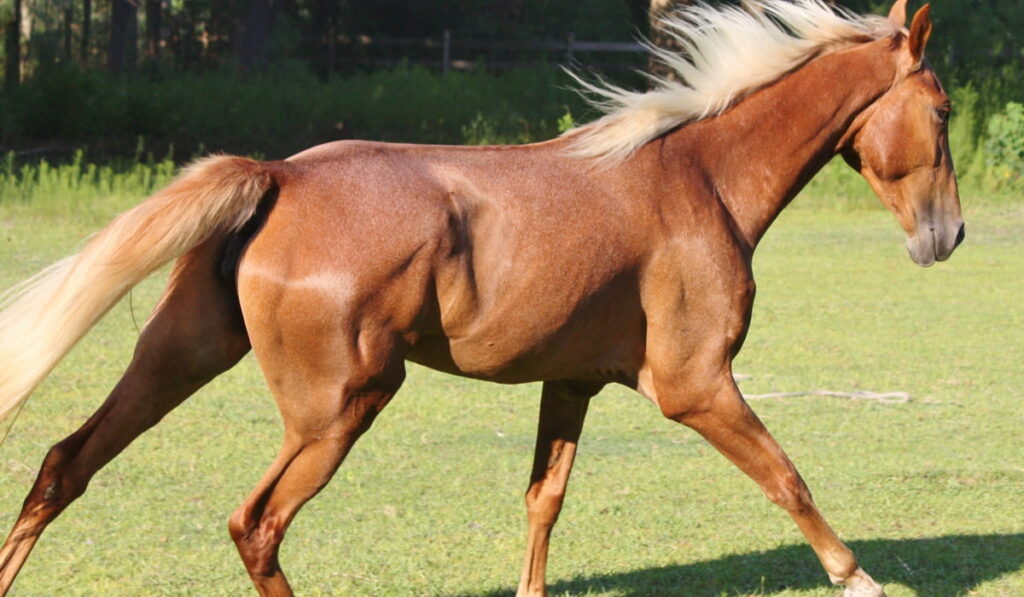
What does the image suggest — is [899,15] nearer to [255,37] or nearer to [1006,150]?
[1006,150]

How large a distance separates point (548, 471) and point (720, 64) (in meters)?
1.58

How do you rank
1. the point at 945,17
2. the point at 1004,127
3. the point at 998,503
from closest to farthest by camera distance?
the point at 998,503
the point at 1004,127
the point at 945,17

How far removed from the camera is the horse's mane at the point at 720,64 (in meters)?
4.70

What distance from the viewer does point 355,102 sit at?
920 inches

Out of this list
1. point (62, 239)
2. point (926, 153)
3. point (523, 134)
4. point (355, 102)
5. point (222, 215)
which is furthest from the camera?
point (355, 102)

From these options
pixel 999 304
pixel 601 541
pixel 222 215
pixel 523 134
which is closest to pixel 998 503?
pixel 601 541

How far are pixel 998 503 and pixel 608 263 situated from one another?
9.85 ft

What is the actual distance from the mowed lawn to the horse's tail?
1284mm

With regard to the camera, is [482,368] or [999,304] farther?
[999,304]

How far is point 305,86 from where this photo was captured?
955 inches

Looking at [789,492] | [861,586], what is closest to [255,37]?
[789,492]

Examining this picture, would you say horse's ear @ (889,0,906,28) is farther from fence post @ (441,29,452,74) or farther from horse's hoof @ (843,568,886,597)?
fence post @ (441,29,452,74)

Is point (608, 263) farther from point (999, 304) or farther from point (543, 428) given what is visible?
point (999, 304)

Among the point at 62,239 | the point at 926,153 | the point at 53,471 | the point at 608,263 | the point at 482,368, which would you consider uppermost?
the point at 926,153
